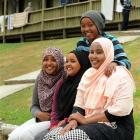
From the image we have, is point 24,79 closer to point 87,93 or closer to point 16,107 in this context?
point 16,107

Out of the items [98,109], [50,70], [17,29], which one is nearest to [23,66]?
[50,70]

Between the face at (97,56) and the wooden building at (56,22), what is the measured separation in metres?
15.8

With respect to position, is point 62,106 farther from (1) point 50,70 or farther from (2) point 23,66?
(2) point 23,66

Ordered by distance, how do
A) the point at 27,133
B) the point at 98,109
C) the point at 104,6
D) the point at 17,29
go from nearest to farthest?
the point at 98,109
the point at 27,133
the point at 104,6
the point at 17,29

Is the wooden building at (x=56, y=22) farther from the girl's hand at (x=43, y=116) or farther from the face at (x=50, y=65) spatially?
the girl's hand at (x=43, y=116)

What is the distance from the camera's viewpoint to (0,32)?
30.8 m

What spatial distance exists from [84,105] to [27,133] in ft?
2.61

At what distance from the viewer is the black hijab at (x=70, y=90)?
20.7ft

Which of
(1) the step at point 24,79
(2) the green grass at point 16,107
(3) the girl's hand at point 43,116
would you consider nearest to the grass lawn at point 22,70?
(2) the green grass at point 16,107

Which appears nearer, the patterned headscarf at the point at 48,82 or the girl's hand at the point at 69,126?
the girl's hand at the point at 69,126

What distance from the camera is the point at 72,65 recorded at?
6.30 meters

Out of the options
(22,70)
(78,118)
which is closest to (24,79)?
(22,70)

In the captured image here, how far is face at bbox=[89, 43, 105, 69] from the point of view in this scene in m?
5.87

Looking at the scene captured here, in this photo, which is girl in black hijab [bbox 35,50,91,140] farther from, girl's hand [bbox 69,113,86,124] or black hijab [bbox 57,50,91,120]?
girl's hand [bbox 69,113,86,124]
